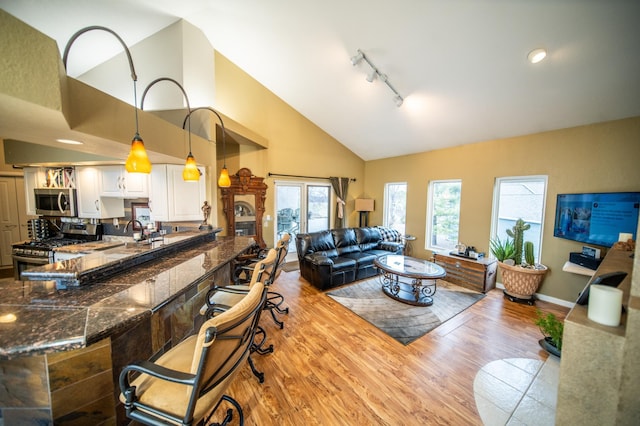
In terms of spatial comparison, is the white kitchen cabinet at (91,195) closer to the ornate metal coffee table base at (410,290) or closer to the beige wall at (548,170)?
the ornate metal coffee table base at (410,290)

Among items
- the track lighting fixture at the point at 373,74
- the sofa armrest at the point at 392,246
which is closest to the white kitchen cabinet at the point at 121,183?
the track lighting fixture at the point at 373,74

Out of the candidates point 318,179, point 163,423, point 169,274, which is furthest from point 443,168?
point 163,423

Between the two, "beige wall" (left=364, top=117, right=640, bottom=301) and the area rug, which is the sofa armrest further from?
the area rug

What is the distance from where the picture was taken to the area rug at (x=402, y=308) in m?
2.70

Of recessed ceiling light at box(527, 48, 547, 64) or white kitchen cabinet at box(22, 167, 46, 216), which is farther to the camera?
white kitchen cabinet at box(22, 167, 46, 216)

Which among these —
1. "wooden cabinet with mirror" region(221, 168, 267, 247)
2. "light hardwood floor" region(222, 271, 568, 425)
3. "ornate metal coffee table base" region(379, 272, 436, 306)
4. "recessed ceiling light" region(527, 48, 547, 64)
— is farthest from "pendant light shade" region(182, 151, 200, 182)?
"recessed ceiling light" region(527, 48, 547, 64)

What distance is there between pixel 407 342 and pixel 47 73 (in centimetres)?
363

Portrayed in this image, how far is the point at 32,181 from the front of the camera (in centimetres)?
354

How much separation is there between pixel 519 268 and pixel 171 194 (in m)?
5.42

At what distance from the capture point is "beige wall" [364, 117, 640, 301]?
2.93 meters

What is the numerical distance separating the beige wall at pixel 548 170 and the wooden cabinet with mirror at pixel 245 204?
364 centimetres

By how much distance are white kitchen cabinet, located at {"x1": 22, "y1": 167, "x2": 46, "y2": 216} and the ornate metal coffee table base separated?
578 centimetres

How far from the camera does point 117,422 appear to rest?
3.98ft

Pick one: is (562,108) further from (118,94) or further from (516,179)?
(118,94)
